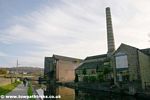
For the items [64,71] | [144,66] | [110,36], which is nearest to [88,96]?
[144,66]

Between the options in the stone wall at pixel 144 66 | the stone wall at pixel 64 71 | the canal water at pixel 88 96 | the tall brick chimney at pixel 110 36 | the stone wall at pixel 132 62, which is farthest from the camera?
the stone wall at pixel 64 71

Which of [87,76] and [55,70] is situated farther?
[55,70]

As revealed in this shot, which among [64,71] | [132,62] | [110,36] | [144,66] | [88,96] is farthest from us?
[64,71]

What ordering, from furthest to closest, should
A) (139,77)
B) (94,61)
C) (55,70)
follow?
(55,70)
(94,61)
(139,77)

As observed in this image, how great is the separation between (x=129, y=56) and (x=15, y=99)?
28.2 meters

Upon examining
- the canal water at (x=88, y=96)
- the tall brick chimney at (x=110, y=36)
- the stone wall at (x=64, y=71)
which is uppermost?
the tall brick chimney at (x=110, y=36)

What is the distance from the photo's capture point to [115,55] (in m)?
42.0

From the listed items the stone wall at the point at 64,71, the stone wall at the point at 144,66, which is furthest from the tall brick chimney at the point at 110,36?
the stone wall at the point at 64,71

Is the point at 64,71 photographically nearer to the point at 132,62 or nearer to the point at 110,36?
the point at 110,36

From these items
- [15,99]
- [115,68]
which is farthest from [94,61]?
[15,99]

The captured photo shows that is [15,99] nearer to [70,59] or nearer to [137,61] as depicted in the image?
[137,61]

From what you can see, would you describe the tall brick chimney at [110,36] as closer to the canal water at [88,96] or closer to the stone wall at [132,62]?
the stone wall at [132,62]

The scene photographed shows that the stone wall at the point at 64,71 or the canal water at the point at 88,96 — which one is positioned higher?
the stone wall at the point at 64,71

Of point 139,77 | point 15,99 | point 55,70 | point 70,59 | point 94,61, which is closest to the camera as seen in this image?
point 15,99
